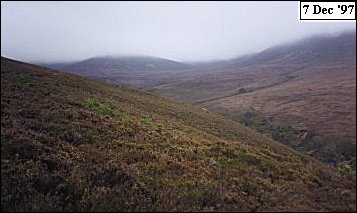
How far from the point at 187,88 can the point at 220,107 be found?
70.5 meters

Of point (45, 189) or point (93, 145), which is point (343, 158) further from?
point (45, 189)

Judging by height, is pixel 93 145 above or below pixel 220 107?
above

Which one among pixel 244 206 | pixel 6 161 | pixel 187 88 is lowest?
pixel 187 88

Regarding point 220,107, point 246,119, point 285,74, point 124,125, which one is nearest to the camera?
point 124,125

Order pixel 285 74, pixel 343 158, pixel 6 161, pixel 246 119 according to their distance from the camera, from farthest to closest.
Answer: pixel 285 74, pixel 246 119, pixel 343 158, pixel 6 161

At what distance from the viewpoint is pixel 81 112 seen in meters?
16.4

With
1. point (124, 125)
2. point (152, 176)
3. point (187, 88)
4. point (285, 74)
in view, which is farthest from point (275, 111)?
point (285, 74)

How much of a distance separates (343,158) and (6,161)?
42.8 m

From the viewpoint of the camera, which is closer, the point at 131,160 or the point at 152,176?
the point at 152,176

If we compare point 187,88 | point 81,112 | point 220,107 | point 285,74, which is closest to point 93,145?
point 81,112

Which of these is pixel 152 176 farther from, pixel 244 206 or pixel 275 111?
pixel 275 111

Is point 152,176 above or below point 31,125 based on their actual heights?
below

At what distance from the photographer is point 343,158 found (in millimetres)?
44125

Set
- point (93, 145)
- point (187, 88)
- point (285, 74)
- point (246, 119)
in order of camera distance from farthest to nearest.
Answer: point (285, 74) < point (187, 88) < point (246, 119) < point (93, 145)
